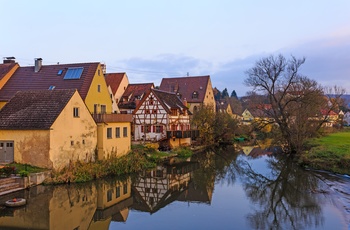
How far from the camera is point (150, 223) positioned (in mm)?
14680

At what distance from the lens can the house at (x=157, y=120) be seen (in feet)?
130

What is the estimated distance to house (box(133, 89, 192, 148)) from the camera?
130 ft

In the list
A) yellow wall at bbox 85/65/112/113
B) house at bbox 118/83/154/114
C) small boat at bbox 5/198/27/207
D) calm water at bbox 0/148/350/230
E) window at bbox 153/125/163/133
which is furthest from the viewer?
house at bbox 118/83/154/114

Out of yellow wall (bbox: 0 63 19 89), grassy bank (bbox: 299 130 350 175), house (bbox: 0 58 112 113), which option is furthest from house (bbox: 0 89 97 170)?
grassy bank (bbox: 299 130 350 175)

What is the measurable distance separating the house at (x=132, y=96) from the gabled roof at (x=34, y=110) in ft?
67.0

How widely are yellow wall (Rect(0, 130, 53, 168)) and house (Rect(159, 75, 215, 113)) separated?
123ft

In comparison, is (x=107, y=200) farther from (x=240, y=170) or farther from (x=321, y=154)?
(x=321, y=154)

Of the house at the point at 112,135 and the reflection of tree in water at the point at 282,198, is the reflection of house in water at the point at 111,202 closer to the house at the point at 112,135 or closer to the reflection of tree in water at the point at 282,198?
the house at the point at 112,135

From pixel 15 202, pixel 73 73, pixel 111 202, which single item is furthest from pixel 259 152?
pixel 15 202

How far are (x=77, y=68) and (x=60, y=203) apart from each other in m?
15.6

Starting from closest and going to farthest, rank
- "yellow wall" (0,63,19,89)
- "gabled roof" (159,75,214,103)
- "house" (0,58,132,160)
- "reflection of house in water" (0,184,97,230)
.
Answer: "reflection of house in water" (0,184,97,230) < "house" (0,58,132,160) < "yellow wall" (0,63,19,89) < "gabled roof" (159,75,214,103)

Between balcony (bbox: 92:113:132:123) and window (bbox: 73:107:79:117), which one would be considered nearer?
window (bbox: 73:107:79:117)

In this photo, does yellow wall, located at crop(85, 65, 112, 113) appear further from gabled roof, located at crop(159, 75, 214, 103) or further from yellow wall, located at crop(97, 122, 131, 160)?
gabled roof, located at crop(159, 75, 214, 103)

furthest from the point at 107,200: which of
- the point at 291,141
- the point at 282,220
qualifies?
the point at 291,141
